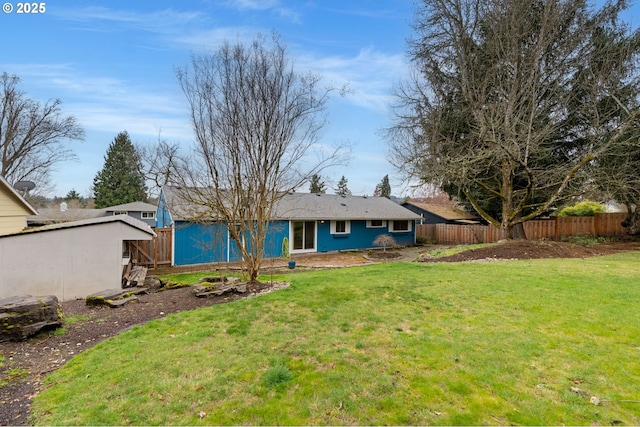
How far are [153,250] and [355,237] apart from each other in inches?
450

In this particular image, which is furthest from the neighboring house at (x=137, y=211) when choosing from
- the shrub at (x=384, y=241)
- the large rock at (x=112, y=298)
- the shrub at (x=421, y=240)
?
the large rock at (x=112, y=298)

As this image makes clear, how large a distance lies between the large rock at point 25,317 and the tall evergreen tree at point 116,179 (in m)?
33.9

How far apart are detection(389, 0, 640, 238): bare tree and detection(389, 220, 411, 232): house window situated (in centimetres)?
656

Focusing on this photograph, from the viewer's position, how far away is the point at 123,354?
384cm

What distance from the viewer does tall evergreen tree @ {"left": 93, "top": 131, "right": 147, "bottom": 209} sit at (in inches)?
1362

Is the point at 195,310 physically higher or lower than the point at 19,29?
lower

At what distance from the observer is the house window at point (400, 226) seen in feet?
68.7

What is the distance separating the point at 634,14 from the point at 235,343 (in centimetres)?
2021

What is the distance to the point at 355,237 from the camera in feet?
63.4

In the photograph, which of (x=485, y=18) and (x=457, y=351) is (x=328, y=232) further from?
(x=457, y=351)

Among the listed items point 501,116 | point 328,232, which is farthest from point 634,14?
point 328,232

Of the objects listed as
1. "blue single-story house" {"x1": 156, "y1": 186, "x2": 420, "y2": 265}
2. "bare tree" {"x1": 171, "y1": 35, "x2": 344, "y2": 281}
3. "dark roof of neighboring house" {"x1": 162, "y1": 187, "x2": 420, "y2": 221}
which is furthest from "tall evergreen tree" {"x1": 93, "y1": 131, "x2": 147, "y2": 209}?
"bare tree" {"x1": 171, "y1": 35, "x2": 344, "y2": 281}

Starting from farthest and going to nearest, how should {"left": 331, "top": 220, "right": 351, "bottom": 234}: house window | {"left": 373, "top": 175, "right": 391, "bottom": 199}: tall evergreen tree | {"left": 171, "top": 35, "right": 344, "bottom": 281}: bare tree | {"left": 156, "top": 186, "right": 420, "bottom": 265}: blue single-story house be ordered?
A: {"left": 373, "top": 175, "right": 391, "bottom": 199}: tall evergreen tree, {"left": 331, "top": 220, "right": 351, "bottom": 234}: house window, {"left": 156, "top": 186, "right": 420, "bottom": 265}: blue single-story house, {"left": 171, "top": 35, "right": 344, "bottom": 281}: bare tree

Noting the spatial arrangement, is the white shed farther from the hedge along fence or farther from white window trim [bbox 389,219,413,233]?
the hedge along fence
